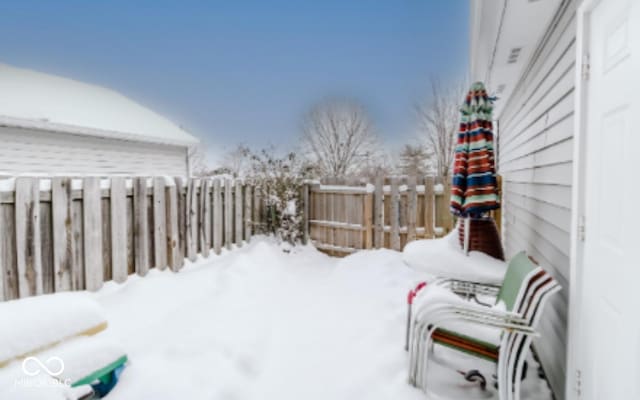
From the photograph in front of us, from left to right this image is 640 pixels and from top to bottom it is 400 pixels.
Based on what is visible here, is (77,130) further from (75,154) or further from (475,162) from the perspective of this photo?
(475,162)

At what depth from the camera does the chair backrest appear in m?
1.88

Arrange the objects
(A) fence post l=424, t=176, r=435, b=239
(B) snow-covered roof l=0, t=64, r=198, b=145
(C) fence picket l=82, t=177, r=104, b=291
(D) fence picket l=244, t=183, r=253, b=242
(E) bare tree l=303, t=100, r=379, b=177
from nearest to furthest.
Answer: (C) fence picket l=82, t=177, r=104, b=291, (A) fence post l=424, t=176, r=435, b=239, (D) fence picket l=244, t=183, r=253, b=242, (B) snow-covered roof l=0, t=64, r=198, b=145, (E) bare tree l=303, t=100, r=379, b=177

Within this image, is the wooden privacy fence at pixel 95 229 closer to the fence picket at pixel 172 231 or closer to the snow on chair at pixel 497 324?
the fence picket at pixel 172 231

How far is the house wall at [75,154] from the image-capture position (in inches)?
293

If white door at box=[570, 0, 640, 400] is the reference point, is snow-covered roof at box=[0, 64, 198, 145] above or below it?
above

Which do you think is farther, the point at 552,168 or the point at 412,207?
the point at 412,207

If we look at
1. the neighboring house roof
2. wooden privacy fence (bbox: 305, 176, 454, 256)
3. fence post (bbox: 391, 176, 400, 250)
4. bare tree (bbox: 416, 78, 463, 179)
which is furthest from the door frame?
bare tree (bbox: 416, 78, 463, 179)

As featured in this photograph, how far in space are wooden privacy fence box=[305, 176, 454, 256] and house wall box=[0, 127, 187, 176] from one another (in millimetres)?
6181

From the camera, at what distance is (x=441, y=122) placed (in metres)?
16.2

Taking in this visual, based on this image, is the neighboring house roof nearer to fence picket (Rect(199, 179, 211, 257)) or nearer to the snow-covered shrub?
the snow-covered shrub

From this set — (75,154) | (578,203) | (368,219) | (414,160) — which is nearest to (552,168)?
(578,203)

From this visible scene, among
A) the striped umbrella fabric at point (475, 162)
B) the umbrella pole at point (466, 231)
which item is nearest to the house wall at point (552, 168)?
the striped umbrella fabric at point (475, 162)

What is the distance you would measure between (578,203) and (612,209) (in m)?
0.35

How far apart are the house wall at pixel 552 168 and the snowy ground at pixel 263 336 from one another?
1.29 ft
